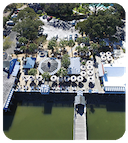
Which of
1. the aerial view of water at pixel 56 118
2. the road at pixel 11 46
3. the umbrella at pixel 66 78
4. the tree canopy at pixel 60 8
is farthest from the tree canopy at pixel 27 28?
the aerial view of water at pixel 56 118

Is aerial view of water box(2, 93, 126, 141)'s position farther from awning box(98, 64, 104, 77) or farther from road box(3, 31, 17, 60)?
road box(3, 31, 17, 60)

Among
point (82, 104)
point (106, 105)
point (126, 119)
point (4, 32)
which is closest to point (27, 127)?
point (82, 104)

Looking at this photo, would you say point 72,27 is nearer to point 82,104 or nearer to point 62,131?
point 82,104

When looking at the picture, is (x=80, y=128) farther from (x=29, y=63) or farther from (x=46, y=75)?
(x=29, y=63)

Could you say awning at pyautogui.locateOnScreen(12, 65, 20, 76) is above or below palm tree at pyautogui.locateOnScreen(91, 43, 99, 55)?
below

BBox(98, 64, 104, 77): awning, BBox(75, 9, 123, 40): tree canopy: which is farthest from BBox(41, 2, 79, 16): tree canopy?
BBox(98, 64, 104, 77): awning

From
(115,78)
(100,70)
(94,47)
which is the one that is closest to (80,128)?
(115,78)
